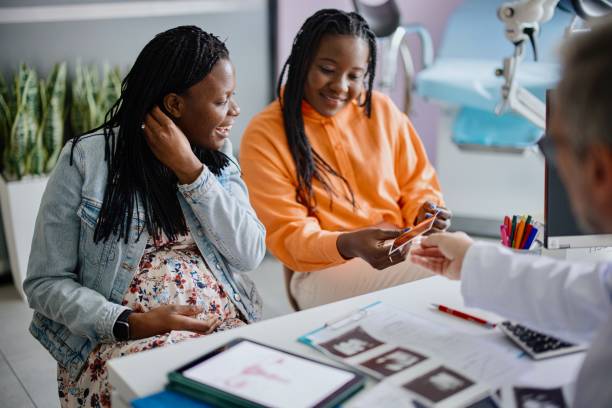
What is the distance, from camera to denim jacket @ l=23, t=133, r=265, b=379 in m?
1.41

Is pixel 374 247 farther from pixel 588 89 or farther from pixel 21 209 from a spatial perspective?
pixel 21 209

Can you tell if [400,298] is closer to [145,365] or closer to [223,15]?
[145,365]

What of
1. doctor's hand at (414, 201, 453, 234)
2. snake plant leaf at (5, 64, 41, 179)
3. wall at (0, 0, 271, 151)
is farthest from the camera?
wall at (0, 0, 271, 151)

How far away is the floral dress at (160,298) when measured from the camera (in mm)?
1402

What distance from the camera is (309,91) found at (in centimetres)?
201

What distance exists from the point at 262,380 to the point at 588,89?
0.59 metres

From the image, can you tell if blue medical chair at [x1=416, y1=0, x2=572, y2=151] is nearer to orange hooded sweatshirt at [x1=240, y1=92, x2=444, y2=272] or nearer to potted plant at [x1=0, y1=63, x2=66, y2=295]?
orange hooded sweatshirt at [x1=240, y1=92, x2=444, y2=272]

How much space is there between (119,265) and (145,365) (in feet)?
1.33

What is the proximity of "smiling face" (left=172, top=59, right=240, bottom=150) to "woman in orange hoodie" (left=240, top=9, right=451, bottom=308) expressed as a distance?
392mm

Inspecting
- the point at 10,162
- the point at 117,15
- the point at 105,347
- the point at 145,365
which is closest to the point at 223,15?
the point at 117,15

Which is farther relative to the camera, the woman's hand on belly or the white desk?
the woman's hand on belly

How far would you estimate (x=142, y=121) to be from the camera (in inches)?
58.4

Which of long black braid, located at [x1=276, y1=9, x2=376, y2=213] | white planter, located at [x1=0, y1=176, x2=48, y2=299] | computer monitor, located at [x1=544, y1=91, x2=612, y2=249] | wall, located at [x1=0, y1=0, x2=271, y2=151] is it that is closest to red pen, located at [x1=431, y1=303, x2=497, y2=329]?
computer monitor, located at [x1=544, y1=91, x2=612, y2=249]

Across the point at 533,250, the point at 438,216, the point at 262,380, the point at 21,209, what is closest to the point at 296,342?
the point at 262,380
